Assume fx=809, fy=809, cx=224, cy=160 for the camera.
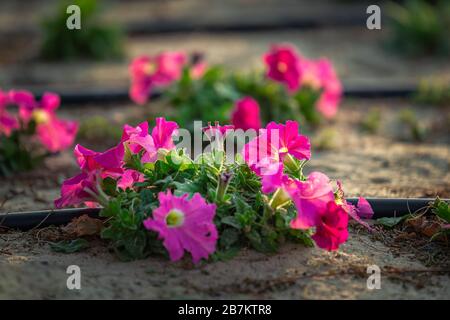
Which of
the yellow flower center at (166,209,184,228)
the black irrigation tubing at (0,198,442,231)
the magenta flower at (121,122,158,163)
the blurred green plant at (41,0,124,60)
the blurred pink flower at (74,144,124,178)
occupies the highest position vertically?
the blurred green plant at (41,0,124,60)

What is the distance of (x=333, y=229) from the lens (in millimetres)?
2332

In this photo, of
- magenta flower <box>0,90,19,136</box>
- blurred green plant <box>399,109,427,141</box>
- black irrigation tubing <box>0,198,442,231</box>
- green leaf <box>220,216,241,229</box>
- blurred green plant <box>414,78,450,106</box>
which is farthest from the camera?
blurred green plant <box>414,78,450,106</box>

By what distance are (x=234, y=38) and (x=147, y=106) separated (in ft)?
7.78

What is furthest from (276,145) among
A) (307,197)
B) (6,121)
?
(6,121)

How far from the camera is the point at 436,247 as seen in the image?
2.60m

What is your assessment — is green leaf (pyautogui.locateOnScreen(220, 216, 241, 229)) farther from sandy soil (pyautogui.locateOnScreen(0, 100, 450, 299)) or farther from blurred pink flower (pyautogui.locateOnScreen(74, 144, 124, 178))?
blurred pink flower (pyautogui.locateOnScreen(74, 144, 124, 178))

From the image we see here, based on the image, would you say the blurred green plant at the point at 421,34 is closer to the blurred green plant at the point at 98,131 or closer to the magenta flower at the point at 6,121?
the blurred green plant at the point at 98,131

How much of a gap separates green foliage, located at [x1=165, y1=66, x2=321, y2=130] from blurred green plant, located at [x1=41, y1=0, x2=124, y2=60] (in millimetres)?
2133

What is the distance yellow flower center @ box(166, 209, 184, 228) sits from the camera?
90.9 inches

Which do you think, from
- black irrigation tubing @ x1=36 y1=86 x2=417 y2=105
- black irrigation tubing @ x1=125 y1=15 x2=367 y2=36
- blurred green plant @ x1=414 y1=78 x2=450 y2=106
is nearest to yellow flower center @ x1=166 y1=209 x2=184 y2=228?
black irrigation tubing @ x1=36 y1=86 x2=417 y2=105

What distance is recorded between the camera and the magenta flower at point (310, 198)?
233 centimetres

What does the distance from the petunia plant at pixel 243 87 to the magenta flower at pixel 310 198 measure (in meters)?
1.86

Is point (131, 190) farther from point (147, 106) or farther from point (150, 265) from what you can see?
point (147, 106)

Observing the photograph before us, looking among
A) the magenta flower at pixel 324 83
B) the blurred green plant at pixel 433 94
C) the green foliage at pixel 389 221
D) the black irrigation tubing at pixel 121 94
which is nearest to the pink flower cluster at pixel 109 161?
the green foliage at pixel 389 221
